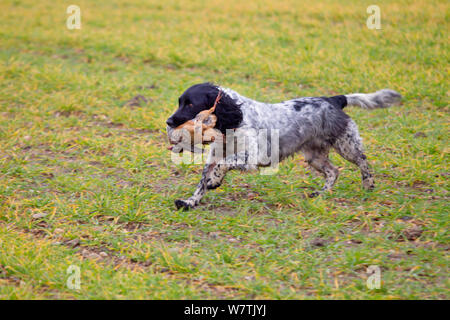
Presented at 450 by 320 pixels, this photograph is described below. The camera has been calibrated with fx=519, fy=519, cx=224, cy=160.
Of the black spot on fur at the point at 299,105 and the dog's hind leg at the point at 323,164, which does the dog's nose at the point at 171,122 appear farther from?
the dog's hind leg at the point at 323,164

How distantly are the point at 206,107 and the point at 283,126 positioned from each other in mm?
737

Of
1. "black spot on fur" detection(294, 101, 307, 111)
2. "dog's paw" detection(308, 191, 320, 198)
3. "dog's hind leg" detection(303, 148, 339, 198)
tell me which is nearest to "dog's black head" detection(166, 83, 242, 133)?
"black spot on fur" detection(294, 101, 307, 111)

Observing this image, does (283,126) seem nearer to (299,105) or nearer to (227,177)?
(299,105)

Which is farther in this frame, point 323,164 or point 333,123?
point 323,164

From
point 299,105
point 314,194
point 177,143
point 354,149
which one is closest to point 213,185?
point 177,143

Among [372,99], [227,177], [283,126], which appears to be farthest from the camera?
[227,177]

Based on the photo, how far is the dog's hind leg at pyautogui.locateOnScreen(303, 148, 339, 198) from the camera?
487 centimetres

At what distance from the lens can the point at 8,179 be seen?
199 inches

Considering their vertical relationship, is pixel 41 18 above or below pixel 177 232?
above

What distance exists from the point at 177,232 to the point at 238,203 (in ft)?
2.50

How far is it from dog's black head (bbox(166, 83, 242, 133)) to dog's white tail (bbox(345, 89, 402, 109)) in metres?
1.27

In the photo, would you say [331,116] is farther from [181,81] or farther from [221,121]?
[181,81]

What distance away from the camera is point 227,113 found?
14.2 ft

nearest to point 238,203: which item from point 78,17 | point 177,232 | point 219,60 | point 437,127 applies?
point 177,232
